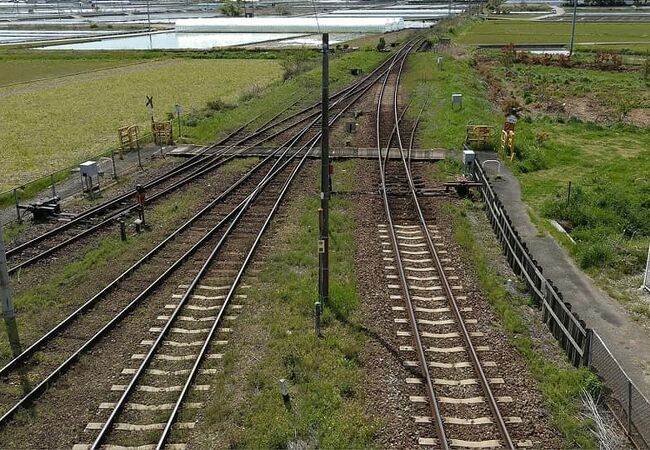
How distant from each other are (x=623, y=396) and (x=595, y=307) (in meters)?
3.95

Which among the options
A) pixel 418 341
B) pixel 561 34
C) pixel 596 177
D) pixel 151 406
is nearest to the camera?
pixel 151 406

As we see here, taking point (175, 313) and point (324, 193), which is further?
point (175, 313)

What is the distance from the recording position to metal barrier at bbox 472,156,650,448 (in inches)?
385

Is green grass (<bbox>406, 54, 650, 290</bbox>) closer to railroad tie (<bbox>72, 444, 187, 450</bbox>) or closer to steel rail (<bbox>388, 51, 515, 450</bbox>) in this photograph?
steel rail (<bbox>388, 51, 515, 450</bbox>)

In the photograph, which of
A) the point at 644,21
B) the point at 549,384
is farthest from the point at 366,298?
the point at 644,21

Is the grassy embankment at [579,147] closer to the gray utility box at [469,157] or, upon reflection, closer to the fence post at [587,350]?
the gray utility box at [469,157]

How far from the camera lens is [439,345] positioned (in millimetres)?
12516

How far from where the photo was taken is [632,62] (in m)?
59.3

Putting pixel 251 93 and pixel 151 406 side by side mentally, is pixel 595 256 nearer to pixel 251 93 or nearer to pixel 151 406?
pixel 151 406

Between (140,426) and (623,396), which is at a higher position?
(623,396)

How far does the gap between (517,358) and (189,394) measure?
19.6 feet


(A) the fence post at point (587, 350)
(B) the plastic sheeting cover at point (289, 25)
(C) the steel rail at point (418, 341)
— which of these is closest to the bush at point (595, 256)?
(C) the steel rail at point (418, 341)

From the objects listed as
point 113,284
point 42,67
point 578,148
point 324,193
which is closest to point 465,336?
point 324,193

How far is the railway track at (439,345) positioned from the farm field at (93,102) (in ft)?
52.5
